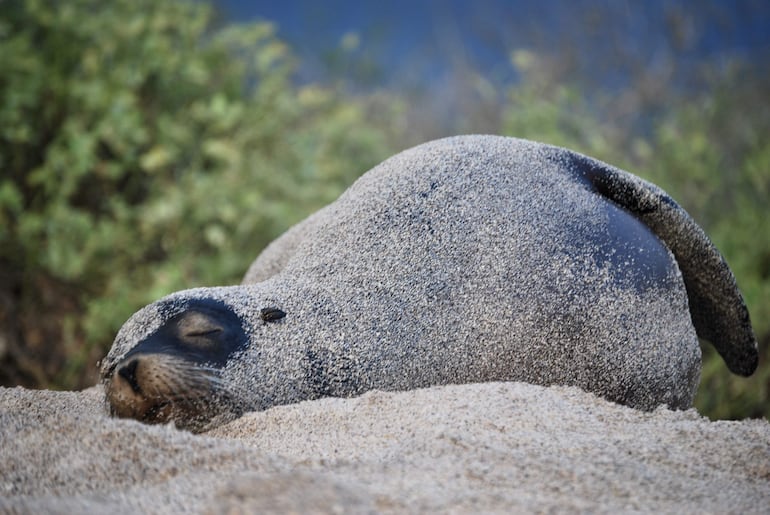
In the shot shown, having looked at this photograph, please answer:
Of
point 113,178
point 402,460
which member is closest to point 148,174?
point 113,178

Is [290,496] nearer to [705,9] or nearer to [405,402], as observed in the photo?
[405,402]

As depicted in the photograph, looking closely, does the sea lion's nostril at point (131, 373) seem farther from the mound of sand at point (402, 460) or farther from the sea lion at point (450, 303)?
the mound of sand at point (402, 460)

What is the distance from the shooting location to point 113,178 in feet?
16.8

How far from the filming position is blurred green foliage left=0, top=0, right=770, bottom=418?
4773mm

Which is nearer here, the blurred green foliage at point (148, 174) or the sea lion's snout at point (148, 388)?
the sea lion's snout at point (148, 388)

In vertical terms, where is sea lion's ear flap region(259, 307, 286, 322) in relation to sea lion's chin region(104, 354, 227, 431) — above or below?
above

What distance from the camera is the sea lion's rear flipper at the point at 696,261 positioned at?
2.49 metres

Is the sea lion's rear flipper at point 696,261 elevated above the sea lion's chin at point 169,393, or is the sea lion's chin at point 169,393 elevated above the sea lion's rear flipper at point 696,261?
the sea lion's rear flipper at point 696,261

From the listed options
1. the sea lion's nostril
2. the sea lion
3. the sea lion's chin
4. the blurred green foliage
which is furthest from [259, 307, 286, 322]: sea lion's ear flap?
the blurred green foliage

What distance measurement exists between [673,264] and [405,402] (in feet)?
3.21

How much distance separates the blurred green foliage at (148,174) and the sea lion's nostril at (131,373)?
8.52ft

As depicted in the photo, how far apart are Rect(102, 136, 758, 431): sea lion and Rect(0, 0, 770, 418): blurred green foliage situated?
2.46 meters

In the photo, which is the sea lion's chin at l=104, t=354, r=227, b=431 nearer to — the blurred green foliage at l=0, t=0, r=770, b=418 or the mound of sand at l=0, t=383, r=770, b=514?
the mound of sand at l=0, t=383, r=770, b=514

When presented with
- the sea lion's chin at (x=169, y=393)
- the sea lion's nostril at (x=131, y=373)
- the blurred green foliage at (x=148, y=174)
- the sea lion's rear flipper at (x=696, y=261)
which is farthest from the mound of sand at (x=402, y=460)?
the blurred green foliage at (x=148, y=174)
